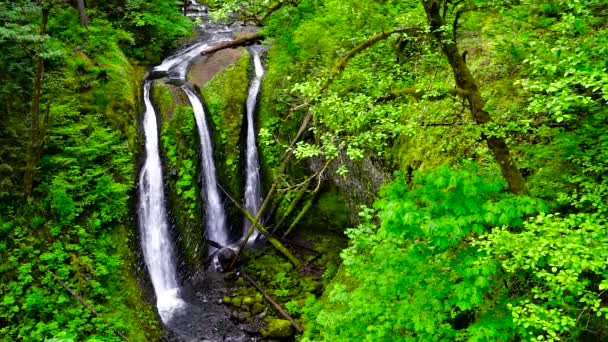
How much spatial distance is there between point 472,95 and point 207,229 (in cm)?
1122

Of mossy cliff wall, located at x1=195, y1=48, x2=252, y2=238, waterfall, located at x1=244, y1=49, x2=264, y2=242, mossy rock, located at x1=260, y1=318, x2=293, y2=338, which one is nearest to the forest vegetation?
mossy cliff wall, located at x1=195, y1=48, x2=252, y2=238

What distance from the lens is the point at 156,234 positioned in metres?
12.8

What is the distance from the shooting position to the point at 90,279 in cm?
1010

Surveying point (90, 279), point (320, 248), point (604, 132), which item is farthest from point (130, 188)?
point (604, 132)

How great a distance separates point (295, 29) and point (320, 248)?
7.15 metres

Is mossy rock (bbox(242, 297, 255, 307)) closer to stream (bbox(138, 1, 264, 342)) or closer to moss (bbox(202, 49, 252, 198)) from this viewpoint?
stream (bbox(138, 1, 264, 342))

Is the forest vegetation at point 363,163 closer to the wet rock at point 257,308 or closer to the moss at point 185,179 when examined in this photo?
the moss at point 185,179

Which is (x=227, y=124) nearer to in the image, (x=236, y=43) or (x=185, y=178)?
(x=185, y=178)

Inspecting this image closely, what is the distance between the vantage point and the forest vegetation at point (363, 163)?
3.84 meters

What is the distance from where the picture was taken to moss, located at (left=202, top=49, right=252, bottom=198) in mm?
14837

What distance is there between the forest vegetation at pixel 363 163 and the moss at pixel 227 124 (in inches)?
4.3

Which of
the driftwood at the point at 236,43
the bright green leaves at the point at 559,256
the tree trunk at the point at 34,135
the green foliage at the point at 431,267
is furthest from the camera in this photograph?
the driftwood at the point at 236,43

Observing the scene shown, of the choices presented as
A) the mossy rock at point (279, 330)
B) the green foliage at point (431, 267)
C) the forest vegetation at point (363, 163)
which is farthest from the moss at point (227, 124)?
the green foliage at point (431, 267)

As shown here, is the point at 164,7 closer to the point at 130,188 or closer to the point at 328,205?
the point at 130,188
